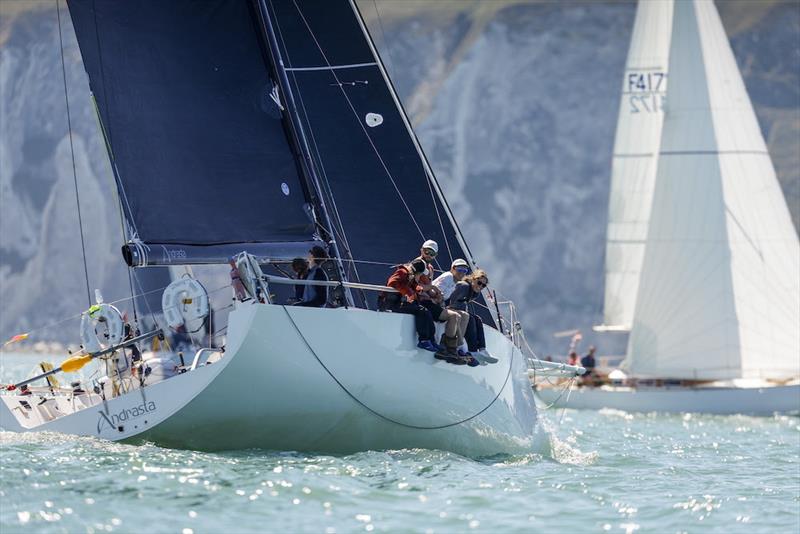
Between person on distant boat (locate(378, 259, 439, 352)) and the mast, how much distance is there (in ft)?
4.56

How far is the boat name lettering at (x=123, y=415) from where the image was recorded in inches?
434

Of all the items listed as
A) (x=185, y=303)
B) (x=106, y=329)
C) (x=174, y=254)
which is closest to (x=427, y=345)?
(x=185, y=303)

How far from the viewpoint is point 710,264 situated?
25.7 meters

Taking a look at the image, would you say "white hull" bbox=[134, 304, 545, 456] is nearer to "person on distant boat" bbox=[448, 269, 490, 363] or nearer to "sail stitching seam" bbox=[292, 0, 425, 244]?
"person on distant boat" bbox=[448, 269, 490, 363]

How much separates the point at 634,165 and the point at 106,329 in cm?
2045

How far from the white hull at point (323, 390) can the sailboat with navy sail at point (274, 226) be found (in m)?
0.01

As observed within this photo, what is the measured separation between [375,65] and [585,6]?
36668 mm

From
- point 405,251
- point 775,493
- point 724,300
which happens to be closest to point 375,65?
point 405,251

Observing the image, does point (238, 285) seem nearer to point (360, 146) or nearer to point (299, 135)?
point (299, 135)

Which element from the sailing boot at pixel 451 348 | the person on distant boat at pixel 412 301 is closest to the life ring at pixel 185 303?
the person on distant boat at pixel 412 301

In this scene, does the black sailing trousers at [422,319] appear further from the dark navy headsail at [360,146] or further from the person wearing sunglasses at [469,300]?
the dark navy headsail at [360,146]

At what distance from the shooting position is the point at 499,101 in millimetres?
47781

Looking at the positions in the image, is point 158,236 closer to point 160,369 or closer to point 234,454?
point 160,369

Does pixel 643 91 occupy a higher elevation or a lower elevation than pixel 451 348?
higher
